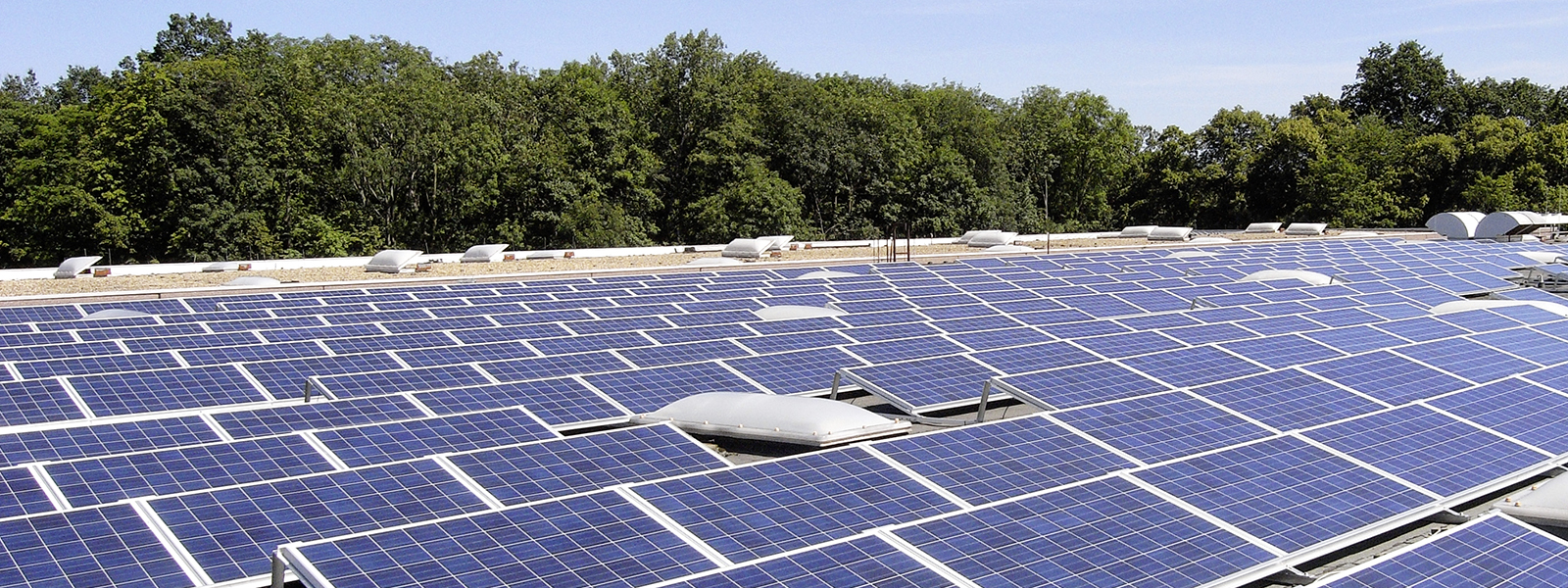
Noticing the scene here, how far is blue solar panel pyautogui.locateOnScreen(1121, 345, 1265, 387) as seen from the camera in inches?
758

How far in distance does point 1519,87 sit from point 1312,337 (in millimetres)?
105193

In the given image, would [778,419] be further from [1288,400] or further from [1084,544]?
Answer: [1288,400]

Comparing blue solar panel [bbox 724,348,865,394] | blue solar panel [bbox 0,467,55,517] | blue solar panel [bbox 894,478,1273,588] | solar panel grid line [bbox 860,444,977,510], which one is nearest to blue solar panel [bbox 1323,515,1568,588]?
blue solar panel [bbox 894,478,1273,588]

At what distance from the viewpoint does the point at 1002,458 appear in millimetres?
14055

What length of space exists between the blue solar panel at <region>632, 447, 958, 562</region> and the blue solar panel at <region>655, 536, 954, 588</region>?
32cm

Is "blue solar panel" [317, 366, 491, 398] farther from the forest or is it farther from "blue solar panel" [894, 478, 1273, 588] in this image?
the forest

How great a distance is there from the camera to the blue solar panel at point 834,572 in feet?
32.9

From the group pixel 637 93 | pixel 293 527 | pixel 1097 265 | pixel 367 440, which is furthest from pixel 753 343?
pixel 637 93

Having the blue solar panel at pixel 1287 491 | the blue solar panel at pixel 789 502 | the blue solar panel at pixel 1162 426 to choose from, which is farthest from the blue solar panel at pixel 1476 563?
the blue solar panel at pixel 789 502

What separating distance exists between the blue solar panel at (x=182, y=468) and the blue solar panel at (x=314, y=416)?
110 centimetres

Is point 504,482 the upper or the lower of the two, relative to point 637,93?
lower

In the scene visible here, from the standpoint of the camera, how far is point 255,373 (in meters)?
18.5

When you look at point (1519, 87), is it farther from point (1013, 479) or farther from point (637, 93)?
point (1013, 479)

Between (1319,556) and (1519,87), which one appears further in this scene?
(1519,87)
